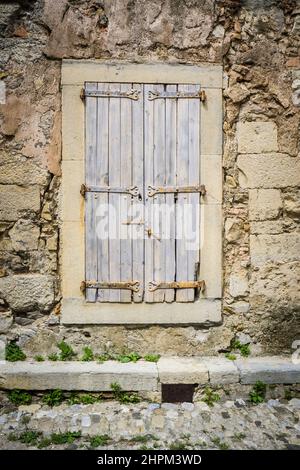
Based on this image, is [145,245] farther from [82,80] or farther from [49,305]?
[82,80]

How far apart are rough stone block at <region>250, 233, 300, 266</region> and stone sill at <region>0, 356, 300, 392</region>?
0.98 metres

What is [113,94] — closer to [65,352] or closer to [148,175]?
[148,175]

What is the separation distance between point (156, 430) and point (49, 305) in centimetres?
145

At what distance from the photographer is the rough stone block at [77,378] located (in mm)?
3330

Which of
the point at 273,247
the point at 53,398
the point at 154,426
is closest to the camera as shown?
the point at 154,426

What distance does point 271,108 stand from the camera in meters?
3.59

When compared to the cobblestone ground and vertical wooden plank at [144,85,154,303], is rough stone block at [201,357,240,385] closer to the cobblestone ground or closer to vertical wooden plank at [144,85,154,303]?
the cobblestone ground

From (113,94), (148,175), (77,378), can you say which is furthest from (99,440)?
(113,94)

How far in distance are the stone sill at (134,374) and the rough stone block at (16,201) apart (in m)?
1.38

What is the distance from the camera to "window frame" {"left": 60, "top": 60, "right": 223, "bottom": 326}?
3.48 metres

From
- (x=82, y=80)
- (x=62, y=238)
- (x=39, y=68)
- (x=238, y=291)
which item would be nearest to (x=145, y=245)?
(x=62, y=238)

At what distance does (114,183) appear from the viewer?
3535mm

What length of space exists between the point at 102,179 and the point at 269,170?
159 cm

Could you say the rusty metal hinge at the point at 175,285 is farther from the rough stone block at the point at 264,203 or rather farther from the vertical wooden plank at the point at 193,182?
the rough stone block at the point at 264,203
